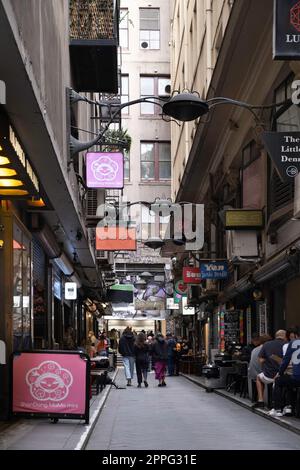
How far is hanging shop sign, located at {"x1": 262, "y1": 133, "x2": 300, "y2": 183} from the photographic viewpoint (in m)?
13.6

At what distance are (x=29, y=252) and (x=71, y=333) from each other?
676 cm

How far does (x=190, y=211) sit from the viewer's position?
33625mm

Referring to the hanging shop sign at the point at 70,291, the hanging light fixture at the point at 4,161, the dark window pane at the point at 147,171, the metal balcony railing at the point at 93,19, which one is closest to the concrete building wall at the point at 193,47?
the metal balcony railing at the point at 93,19

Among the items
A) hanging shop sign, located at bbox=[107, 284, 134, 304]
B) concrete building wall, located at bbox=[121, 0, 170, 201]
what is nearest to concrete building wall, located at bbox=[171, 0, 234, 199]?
hanging shop sign, located at bbox=[107, 284, 134, 304]

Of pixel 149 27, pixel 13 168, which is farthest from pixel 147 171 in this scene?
pixel 13 168

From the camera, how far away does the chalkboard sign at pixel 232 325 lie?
25.5 meters

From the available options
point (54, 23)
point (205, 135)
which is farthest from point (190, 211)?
point (54, 23)

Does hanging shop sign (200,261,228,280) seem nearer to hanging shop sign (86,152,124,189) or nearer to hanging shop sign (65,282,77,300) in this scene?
hanging shop sign (65,282,77,300)

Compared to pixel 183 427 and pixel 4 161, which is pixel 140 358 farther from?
pixel 4 161

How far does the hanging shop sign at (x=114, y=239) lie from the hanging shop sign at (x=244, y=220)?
672 cm

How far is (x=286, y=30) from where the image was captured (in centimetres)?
1113

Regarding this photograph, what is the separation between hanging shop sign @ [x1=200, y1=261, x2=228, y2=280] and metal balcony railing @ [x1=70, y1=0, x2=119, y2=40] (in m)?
9.73

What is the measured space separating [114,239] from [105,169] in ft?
20.7

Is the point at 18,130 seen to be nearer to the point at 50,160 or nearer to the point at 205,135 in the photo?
the point at 50,160
